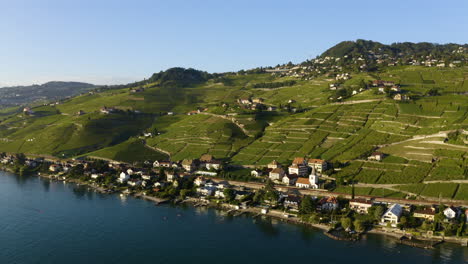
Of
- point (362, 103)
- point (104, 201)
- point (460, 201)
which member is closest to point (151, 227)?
point (104, 201)

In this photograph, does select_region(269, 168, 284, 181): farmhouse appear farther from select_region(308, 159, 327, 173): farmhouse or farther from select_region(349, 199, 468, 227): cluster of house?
select_region(349, 199, 468, 227): cluster of house

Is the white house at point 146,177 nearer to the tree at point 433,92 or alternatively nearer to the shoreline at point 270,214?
the shoreline at point 270,214

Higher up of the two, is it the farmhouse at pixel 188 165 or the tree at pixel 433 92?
the tree at pixel 433 92

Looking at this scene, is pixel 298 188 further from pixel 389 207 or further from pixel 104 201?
pixel 104 201

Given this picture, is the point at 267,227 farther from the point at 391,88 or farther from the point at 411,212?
the point at 391,88

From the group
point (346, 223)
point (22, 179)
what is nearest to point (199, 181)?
point (346, 223)

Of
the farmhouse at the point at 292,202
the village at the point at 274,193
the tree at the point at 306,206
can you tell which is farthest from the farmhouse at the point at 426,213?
the farmhouse at the point at 292,202

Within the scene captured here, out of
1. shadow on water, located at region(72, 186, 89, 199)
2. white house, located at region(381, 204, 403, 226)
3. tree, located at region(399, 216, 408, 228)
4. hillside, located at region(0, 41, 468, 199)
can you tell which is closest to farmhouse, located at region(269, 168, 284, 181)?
hillside, located at region(0, 41, 468, 199)
